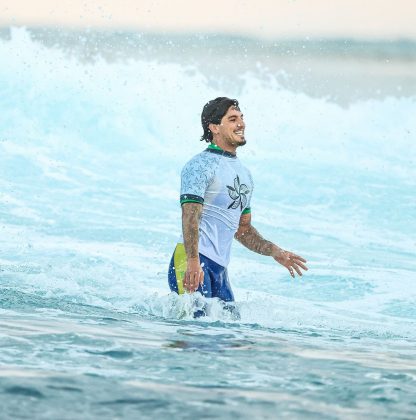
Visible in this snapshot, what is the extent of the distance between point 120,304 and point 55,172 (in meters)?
16.9

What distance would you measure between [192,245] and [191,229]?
0.09 meters

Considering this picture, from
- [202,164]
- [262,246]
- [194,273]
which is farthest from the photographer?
[262,246]

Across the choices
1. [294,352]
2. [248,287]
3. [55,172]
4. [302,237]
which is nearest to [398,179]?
[55,172]

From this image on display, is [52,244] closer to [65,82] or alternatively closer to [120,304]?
[120,304]

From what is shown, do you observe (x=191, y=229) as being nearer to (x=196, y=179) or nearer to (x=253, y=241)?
(x=196, y=179)

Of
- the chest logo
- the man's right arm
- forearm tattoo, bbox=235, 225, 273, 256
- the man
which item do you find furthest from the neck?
forearm tattoo, bbox=235, 225, 273, 256

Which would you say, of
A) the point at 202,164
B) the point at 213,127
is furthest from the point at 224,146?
the point at 202,164

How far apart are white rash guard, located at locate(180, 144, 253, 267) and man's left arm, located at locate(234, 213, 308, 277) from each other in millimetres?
300

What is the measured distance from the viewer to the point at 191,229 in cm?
639

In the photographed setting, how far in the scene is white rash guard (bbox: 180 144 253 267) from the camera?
6457 millimetres

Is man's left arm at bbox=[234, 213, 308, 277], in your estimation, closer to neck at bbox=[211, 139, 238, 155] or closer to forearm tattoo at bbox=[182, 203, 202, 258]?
neck at bbox=[211, 139, 238, 155]

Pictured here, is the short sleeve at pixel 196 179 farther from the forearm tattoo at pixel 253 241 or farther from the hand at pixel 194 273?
the forearm tattoo at pixel 253 241

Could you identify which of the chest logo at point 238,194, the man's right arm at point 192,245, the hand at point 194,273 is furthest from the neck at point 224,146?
the hand at point 194,273

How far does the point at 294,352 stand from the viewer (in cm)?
581
